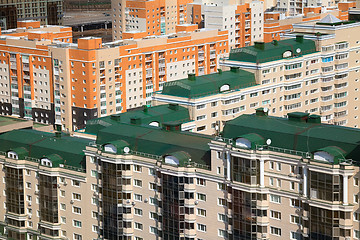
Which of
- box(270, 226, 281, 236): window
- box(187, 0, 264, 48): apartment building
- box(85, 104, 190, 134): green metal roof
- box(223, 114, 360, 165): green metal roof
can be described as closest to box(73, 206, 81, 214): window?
box(85, 104, 190, 134): green metal roof

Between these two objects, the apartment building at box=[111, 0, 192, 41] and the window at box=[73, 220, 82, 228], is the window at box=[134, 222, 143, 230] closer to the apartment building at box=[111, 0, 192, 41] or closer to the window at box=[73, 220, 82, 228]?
the window at box=[73, 220, 82, 228]

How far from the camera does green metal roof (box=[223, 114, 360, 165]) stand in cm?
7525

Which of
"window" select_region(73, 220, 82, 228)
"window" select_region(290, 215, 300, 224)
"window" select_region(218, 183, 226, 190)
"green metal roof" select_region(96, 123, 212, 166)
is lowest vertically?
"window" select_region(73, 220, 82, 228)

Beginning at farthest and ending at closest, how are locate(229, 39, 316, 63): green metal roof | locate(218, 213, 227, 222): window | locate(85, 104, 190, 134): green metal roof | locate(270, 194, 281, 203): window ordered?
locate(229, 39, 316, 63): green metal roof
locate(85, 104, 190, 134): green metal roof
locate(218, 213, 227, 222): window
locate(270, 194, 281, 203): window

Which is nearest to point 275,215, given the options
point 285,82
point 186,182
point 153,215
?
point 186,182

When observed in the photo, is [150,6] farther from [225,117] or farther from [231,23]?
[225,117]

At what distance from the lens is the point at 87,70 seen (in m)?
142

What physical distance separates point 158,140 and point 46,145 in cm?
1316

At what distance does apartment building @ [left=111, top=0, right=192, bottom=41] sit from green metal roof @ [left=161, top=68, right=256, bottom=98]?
65.8m

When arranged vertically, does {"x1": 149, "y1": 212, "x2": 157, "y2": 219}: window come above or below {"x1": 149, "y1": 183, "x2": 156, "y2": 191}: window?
below

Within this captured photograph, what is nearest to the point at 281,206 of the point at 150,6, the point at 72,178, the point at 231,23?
the point at 72,178

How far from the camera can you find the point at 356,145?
2921 inches

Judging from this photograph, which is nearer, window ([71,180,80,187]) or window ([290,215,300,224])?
window ([290,215,300,224])

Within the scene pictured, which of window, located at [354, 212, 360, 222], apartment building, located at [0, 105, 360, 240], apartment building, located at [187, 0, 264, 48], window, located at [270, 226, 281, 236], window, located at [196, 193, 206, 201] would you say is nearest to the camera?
window, located at [354, 212, 360, 222]
